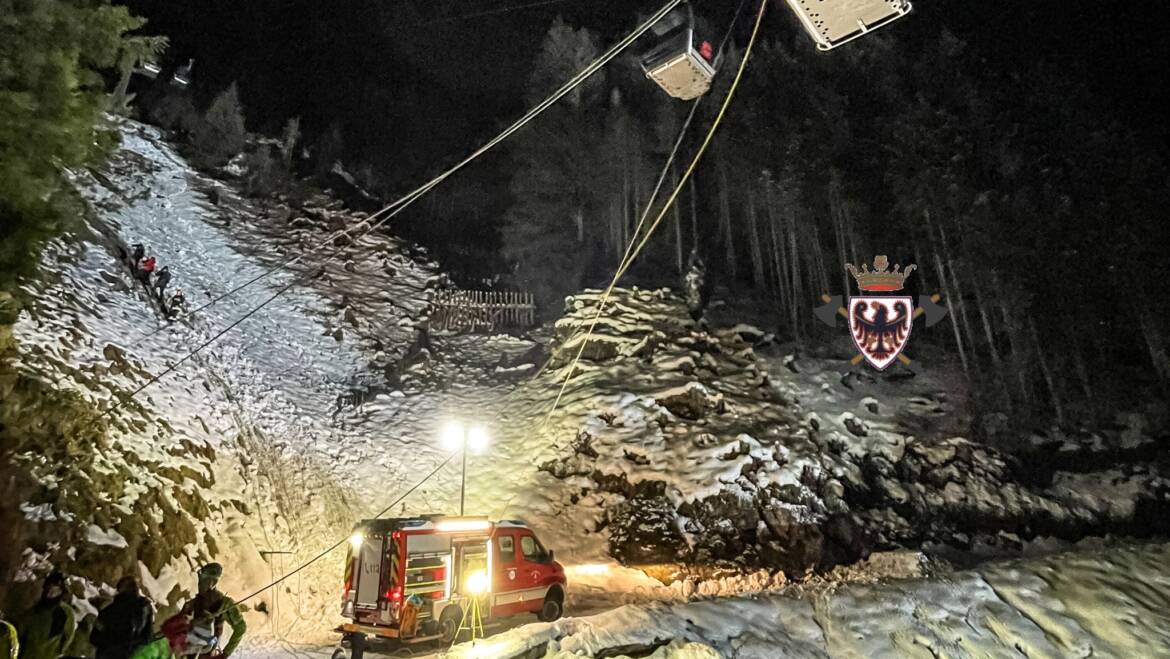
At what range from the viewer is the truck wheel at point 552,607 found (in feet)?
37.1

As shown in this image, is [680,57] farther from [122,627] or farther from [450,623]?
[450,623]

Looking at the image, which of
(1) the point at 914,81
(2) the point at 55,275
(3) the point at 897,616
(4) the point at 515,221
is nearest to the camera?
(3) the point at 897,616

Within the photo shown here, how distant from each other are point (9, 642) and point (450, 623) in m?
5.42

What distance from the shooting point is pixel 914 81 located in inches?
1011

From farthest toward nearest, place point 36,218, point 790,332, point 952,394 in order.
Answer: point 790,332 → point 952,394 → point 36,218

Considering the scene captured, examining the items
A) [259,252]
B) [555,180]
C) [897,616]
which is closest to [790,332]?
[555,180]

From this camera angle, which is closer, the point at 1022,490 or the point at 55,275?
the point at 55,275

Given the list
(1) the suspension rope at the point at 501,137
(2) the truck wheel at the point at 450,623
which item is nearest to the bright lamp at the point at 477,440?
(1) the suspension rope at the point at 501,137

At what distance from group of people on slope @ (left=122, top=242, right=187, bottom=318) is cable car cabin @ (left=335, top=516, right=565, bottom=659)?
29.2 ft

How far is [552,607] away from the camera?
11.5m

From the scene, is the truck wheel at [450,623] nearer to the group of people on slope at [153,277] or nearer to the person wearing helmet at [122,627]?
the person wearing helmet at [122,627]

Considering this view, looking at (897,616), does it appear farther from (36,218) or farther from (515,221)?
(515,221)

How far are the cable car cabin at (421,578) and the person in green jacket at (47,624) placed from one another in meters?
3.73

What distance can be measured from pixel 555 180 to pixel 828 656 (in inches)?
1042
